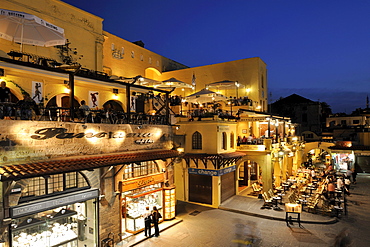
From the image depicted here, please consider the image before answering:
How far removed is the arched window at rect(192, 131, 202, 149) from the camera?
19880 millimetres

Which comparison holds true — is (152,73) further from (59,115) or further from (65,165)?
(65,165)

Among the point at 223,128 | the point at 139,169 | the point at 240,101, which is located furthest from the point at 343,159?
the point at 139,169

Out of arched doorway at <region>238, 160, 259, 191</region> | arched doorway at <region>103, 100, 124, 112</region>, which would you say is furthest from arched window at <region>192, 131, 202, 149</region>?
arched doorway at <region>238, 160, 259, 191</region>

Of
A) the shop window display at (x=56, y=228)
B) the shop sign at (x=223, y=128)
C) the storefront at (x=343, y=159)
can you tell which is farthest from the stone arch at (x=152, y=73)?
the storefront at (x=343, y=159)


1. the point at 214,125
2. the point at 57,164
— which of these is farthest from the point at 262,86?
the point at 57,164

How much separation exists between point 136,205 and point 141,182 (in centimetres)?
135

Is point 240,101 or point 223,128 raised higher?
point 240,101

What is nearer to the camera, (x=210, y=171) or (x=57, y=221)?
(x=57, y=221)

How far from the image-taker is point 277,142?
23.5 m

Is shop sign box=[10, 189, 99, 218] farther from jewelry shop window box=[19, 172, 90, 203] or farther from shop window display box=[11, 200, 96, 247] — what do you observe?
shop window display box=[11, 200, 96, 247]

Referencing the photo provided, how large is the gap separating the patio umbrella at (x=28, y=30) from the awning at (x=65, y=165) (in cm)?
576

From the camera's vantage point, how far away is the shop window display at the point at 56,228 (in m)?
9.32

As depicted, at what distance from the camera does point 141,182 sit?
45.2 feet

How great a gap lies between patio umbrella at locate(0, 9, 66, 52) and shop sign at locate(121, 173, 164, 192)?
25.9 feet
